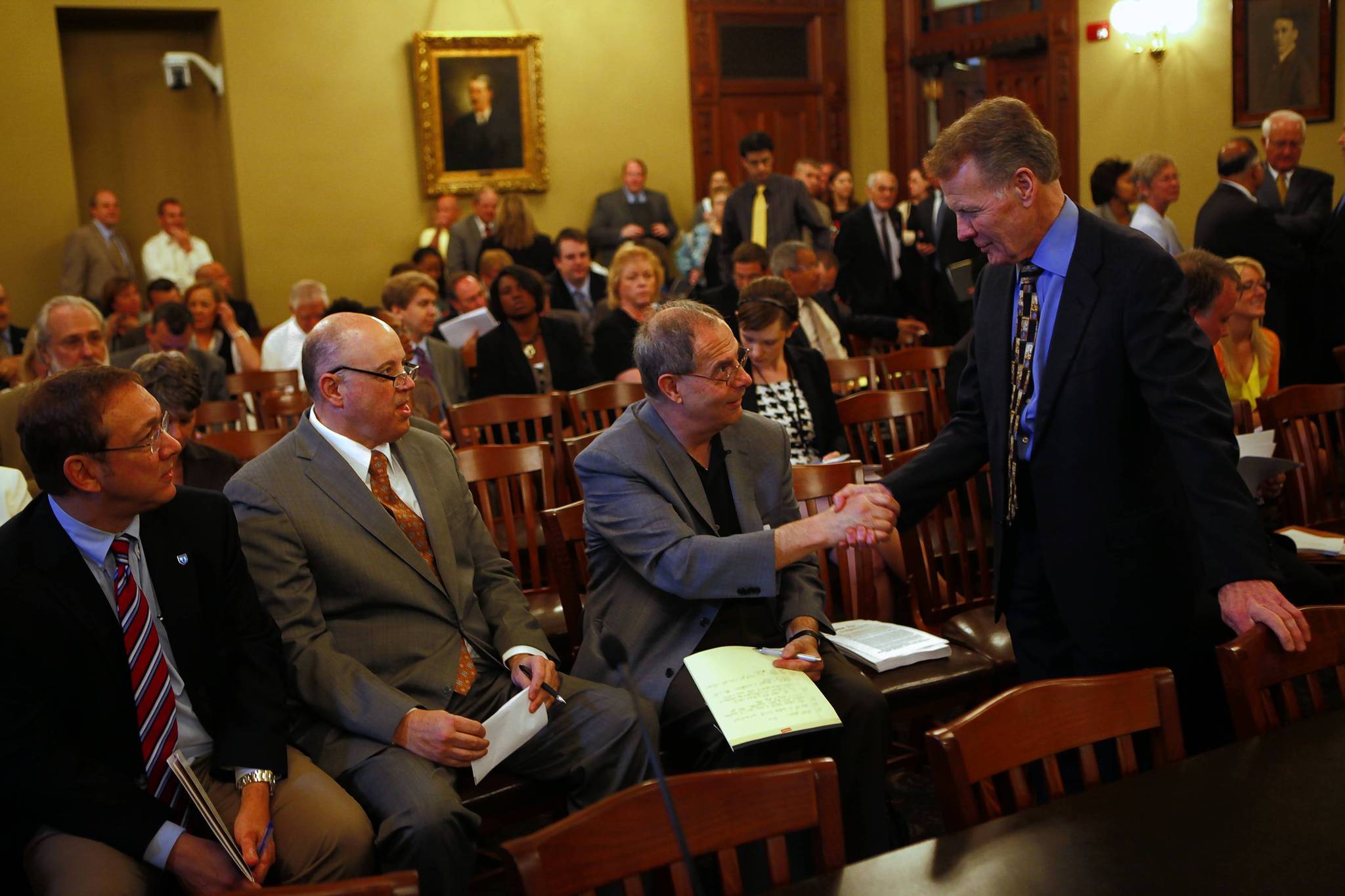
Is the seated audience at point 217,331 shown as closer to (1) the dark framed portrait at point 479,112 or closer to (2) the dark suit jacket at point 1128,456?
(1) the dark framed portrait at point 479,112

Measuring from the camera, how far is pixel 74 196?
953cm

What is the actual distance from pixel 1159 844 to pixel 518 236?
8.48 m

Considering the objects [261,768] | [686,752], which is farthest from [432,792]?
[686,752]

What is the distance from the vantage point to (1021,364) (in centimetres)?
242

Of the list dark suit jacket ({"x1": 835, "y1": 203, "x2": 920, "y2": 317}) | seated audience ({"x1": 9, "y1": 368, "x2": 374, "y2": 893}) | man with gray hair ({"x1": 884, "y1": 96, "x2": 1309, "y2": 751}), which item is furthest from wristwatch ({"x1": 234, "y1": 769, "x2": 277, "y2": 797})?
dark suit jacket ({"x1": 835, "y1": 203, "x2": 920, "y2": 317})

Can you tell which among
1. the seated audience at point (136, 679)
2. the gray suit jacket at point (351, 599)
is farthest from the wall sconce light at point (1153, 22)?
the seated audience at point (136, 679)

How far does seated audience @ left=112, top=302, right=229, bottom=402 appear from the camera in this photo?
6176mm

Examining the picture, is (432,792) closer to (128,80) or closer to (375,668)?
(375,668)

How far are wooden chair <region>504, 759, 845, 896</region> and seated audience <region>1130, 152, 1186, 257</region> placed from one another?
5.27 meters

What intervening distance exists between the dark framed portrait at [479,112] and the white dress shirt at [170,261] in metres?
2.02

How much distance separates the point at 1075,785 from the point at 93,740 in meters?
1.89

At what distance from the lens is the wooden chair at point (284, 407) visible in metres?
5.57

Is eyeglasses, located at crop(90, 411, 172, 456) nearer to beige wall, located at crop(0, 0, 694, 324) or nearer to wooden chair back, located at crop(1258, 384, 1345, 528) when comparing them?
wooden chair back, located at crop(1258, 384, 1345, 528)

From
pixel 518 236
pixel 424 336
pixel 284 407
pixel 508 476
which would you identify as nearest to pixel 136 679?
pixel 508 476
